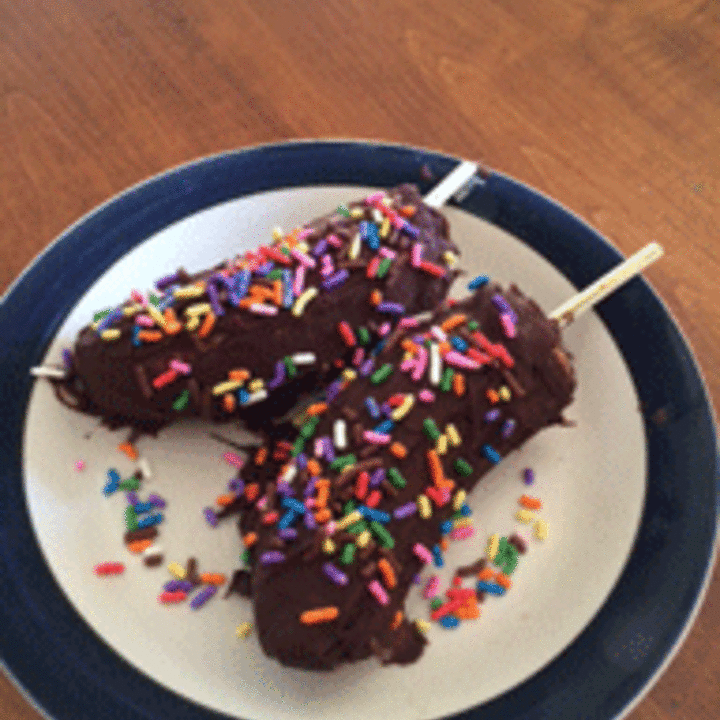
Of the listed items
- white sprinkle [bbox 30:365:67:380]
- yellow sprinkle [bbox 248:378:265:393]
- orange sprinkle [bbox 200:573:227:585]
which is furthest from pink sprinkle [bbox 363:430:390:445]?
white sprinkle [bbox 30:365:67:380]

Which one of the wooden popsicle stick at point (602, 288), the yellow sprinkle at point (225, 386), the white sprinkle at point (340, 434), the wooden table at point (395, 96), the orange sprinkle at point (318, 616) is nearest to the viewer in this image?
the orange sprinkle at point (318, 616)

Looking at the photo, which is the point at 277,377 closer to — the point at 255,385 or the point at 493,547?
the point at 255,385

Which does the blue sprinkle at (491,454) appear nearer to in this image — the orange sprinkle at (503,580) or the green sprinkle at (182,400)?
the orange sprinkle at (503,580)

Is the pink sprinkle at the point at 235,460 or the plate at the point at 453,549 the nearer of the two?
the plate at the point at 453,549

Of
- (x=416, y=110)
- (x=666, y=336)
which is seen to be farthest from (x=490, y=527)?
(x=416, y=110)

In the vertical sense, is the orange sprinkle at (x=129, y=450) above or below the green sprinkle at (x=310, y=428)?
above

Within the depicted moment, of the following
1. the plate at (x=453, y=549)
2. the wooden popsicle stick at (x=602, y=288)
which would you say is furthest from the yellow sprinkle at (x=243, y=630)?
the wooden popsicle stick at (x=602, y=288)

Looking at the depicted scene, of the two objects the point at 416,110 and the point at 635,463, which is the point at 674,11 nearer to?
the point at 416,110
